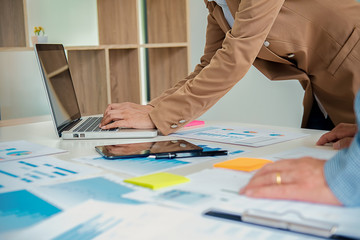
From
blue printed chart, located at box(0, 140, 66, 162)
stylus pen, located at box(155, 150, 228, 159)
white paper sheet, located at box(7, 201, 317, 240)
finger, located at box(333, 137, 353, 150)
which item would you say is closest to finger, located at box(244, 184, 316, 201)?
white paper sheet, located at box(7, 201, 317, 240)

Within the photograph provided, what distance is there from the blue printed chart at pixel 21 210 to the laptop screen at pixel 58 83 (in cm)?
66

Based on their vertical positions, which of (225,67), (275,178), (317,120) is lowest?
(317,120)

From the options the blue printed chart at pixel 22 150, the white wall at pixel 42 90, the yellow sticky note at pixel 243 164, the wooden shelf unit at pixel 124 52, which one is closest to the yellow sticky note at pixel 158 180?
the yellow sticky note at pixel 243 164

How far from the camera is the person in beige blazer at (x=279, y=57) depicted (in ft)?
4.54

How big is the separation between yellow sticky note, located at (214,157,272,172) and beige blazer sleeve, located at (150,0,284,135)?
47cm

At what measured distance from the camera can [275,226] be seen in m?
0.62

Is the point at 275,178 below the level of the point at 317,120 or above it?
above

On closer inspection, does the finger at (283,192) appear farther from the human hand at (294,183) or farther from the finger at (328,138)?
the finger at (328,138)

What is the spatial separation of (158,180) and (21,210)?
0.25 meters

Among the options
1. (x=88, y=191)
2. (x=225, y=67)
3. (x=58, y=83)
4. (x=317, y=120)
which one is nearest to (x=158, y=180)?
(x=88, y=191)

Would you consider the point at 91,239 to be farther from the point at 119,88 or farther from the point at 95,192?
the point at 119,88

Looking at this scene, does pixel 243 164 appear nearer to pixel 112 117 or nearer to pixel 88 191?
pixel 88 191

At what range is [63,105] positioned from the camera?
1.63 metres

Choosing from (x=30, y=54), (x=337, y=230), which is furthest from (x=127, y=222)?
(x=30, y=54)
